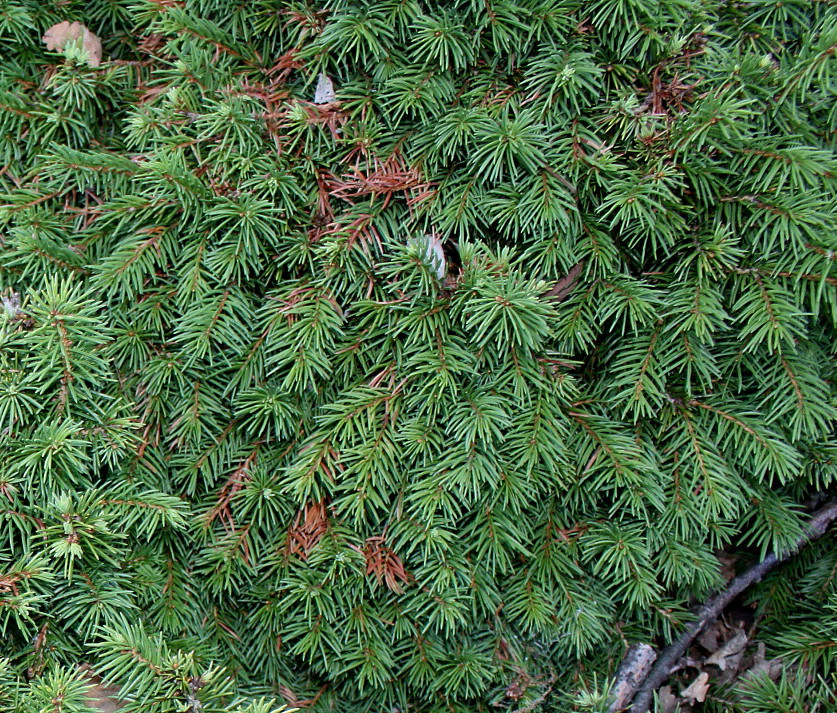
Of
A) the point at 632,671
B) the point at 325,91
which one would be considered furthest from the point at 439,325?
the point at 632,671

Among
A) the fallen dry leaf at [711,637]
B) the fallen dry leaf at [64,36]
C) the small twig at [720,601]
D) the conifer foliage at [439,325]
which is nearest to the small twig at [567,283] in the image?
the conifer foliage at [439,325]

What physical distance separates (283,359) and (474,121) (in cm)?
65

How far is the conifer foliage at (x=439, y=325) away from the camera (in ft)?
4.77

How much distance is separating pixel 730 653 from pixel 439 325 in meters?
1.07

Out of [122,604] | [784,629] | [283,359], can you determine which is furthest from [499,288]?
[784,629]

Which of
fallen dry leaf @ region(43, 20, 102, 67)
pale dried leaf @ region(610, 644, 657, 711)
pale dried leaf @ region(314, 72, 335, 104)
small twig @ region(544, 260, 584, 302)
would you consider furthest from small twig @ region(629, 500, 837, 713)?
fallen dry leaf @ region(43, 20, 102, 67)

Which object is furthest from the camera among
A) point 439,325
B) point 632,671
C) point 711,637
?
point 711,637

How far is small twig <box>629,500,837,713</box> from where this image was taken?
1.57 metres

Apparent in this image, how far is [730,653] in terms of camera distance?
165 cm

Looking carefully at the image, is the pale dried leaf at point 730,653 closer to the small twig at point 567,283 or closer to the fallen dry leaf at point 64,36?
the small twig at point 567,283

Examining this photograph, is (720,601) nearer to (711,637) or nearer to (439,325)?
(711,637)

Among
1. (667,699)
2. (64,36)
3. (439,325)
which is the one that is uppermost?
(64,36)

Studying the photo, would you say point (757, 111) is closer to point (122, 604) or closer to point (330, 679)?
point (330, 679)

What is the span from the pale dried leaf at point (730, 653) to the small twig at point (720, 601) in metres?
0.07
